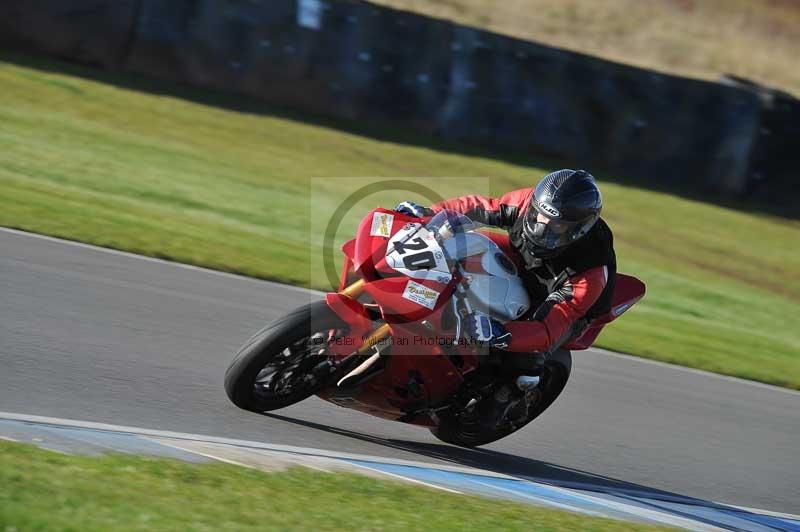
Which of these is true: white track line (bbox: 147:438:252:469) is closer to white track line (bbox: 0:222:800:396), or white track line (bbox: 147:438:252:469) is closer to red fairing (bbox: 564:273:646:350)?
red fairing (bbox: 564:273:646:350)

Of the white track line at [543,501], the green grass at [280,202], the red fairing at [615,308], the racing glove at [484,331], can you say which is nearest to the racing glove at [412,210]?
the racing glove at [484,331]

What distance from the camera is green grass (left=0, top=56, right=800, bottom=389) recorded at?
10.9 meters

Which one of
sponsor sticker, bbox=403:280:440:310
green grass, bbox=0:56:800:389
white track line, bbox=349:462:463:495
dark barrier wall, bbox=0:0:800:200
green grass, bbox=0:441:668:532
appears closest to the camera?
green grass, bbox=0:441:668:532

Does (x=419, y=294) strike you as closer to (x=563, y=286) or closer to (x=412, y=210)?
(x=412, y=210)

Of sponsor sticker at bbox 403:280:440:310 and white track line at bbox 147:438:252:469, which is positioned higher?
sponsor sticker at bbox 403:280:440:310

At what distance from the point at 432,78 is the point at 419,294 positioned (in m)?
13.6

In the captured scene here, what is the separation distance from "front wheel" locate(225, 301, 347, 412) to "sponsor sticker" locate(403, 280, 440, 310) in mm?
445

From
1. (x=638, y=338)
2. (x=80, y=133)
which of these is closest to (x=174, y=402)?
(x=638, y=338)

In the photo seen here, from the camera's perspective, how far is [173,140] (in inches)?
639

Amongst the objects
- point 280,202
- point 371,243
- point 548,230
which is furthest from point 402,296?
point 280,202

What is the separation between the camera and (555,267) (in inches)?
229

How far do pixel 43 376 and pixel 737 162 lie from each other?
53.7 feet

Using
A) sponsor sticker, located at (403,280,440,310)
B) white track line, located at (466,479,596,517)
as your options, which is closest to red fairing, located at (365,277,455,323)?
sponsor sticker, located at (403,280,440,310)

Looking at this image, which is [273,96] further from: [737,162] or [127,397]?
[127,397]
